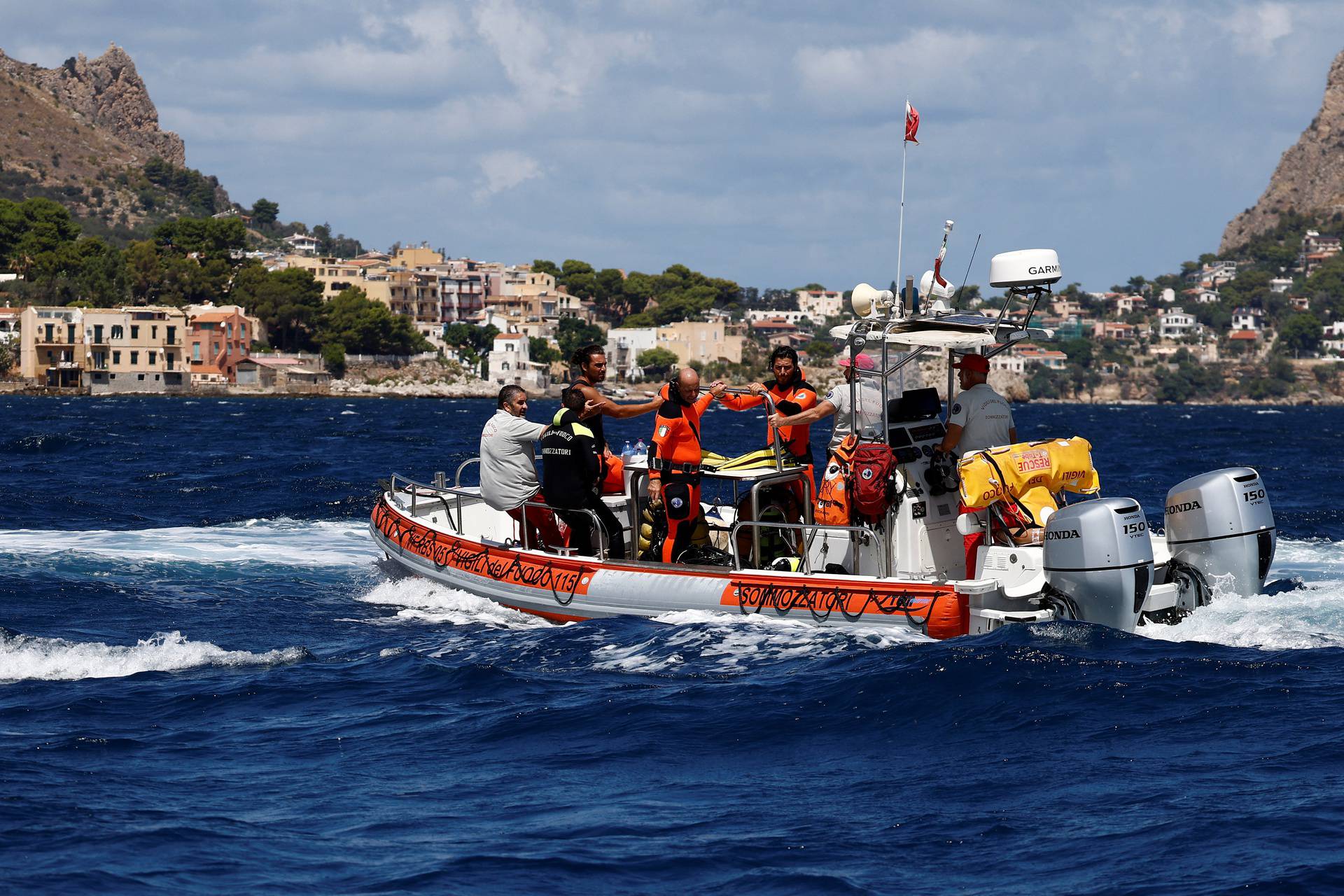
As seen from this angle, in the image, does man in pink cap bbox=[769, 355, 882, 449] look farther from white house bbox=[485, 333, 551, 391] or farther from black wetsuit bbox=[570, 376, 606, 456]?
white house bbox=[485, 333, 551, 391]

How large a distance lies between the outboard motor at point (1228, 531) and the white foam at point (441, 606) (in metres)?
4.61

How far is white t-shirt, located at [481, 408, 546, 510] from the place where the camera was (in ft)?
39.7

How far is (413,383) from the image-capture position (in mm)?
122062

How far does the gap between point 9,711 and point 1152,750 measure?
6.09 metres

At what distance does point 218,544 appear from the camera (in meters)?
16.3

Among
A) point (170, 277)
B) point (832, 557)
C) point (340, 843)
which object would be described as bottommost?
point (340, 843)

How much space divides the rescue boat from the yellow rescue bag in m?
0.01

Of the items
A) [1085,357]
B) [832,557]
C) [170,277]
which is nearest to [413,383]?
[170,277]

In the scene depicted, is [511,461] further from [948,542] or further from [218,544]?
[218,544]

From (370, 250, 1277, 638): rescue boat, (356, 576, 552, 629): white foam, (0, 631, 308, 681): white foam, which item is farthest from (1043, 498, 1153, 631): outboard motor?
(0, 631, 308, 681): white foam

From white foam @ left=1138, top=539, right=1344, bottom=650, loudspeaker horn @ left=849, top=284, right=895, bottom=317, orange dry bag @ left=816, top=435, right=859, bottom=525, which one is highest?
loudspeaker horn @ left=849, top=284, right=895, bottom=317

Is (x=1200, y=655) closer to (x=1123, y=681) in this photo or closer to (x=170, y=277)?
(x=1123, y=681)

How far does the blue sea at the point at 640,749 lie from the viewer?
251 inches

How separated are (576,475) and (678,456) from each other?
3.50ft
